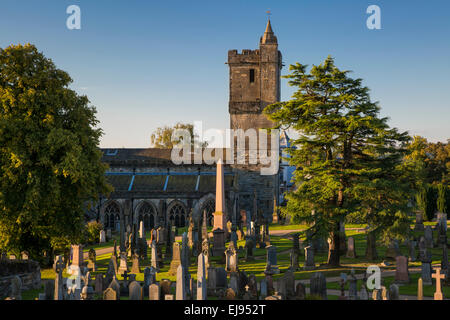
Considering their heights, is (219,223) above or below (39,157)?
below

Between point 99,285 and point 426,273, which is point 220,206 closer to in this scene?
point 99,285

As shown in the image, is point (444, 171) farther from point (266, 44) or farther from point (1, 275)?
point (1, 275)

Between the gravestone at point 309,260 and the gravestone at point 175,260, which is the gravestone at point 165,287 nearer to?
the gravestone at point 175,260

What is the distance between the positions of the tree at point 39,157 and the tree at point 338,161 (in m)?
9.86

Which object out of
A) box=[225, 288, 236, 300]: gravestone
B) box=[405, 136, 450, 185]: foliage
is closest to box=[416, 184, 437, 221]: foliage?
box=[405, 136, 450, 185]: foliage

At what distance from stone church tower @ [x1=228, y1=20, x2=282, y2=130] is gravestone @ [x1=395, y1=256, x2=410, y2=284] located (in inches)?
1303

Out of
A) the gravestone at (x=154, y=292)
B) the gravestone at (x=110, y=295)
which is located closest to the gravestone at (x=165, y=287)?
the gravestone at (x=154, y=292)

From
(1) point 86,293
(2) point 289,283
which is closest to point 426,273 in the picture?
(2) point 289,283

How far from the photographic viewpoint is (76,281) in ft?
49.7

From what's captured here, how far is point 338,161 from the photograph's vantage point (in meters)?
21.7

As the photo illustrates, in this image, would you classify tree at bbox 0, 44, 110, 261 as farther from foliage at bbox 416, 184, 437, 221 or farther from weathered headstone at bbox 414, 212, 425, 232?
foliage at bbox 416, 184, 437, 221

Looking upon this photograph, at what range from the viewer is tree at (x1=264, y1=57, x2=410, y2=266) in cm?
2012

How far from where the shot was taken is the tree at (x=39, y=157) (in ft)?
66.2

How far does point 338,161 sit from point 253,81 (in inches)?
1208
